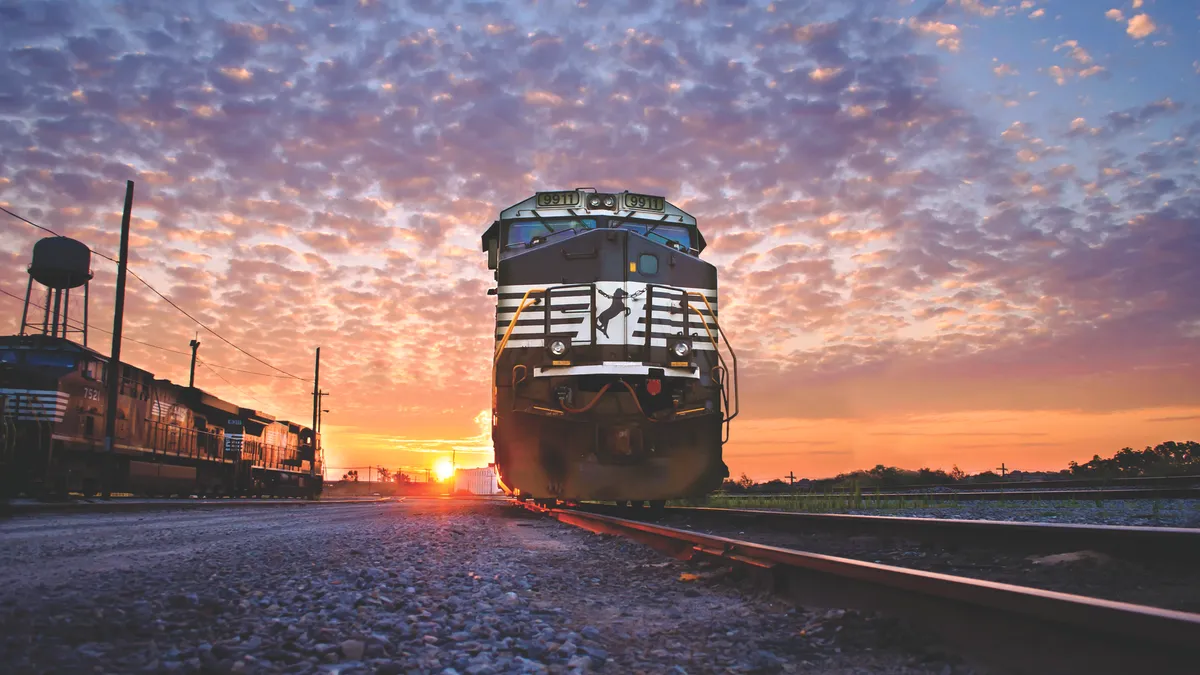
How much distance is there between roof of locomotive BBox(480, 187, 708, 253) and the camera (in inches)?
422

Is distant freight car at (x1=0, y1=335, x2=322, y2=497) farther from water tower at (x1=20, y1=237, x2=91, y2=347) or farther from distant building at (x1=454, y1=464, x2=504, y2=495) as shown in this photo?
distant building at (x1=454, y1=464, x2=504, y2=495)

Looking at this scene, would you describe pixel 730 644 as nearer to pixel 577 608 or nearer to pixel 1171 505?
pixel 577 608

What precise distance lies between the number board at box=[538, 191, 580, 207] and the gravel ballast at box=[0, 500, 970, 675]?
6.49 meters

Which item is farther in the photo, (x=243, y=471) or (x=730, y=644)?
(x=243, y=471)

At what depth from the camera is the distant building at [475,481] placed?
59469 mm

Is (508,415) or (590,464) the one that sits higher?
(508,415)

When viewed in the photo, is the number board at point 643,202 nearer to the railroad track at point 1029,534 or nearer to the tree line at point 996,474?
the railroad track at point 1029,534

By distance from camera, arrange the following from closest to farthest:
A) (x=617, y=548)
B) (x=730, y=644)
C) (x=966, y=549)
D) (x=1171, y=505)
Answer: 1. (x=730, y=644)
2. (x=966, y=549)
3. (x=617, y=548)
4. (x=1171, y=505)

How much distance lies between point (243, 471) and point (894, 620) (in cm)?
2660

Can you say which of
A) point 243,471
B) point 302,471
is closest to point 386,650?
point 243,471

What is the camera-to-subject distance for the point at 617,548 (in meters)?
5.96

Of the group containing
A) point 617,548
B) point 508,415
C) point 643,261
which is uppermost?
point 643,261

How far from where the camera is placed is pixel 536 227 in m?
10.8

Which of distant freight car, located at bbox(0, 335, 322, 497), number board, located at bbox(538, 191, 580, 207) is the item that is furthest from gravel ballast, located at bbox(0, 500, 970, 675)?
distant freight car, located at bbox(0, 335, 322, 497)
